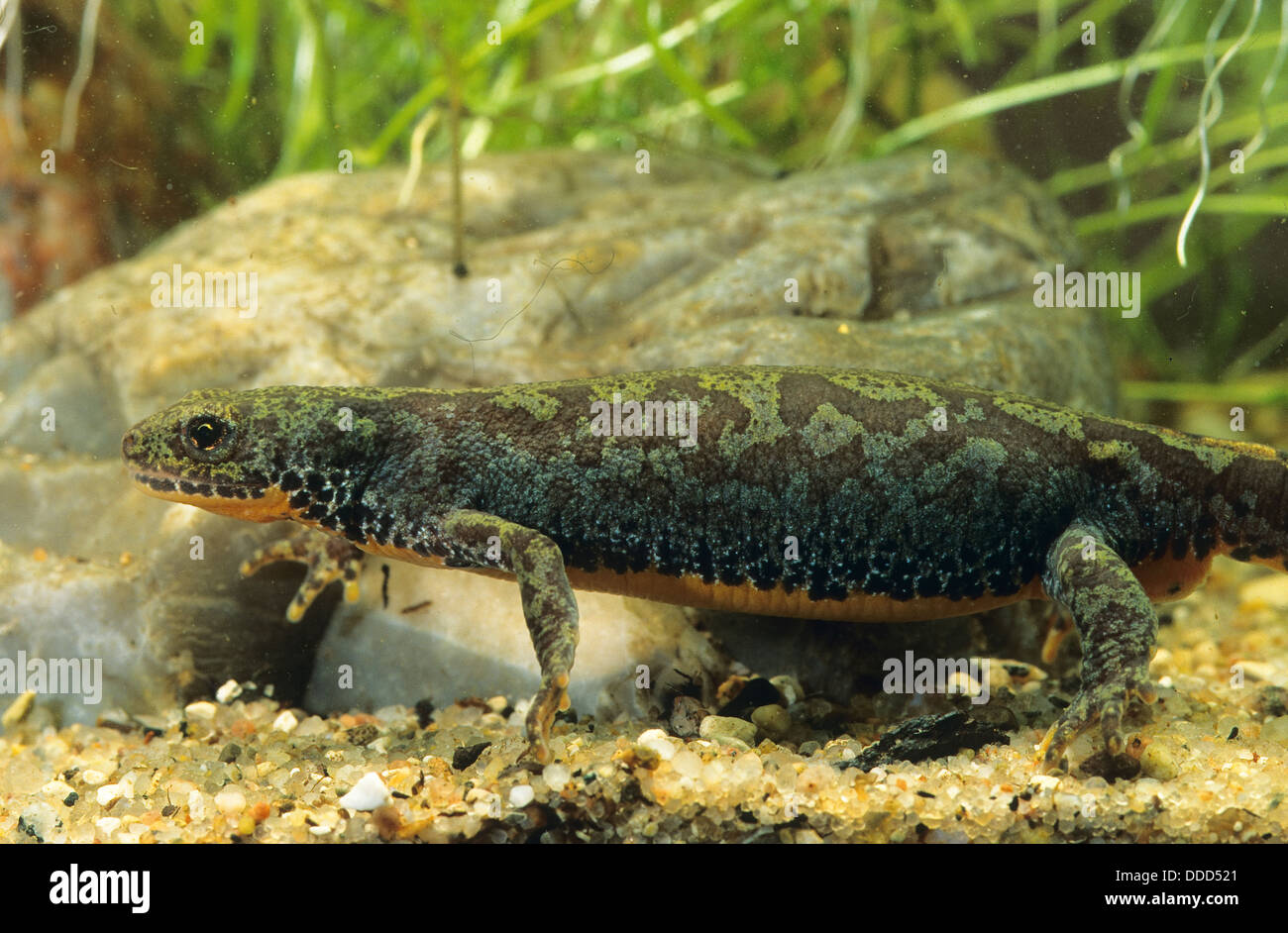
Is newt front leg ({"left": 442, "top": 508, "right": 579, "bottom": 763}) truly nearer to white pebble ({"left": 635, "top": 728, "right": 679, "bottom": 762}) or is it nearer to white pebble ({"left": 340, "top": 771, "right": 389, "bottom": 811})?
white pebble ({"left": 635, "top": 728, "right": 679, "bottom": 762})

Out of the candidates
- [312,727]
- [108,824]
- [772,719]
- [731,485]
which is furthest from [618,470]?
[108,824]

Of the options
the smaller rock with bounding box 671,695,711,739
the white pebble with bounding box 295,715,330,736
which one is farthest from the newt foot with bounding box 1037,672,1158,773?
the white pebble with bounding box 295,715,330,736

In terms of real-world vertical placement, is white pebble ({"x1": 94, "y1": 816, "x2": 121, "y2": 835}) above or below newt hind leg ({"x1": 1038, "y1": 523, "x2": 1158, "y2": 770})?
below

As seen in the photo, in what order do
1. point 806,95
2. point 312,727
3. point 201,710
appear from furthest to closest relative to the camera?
1. point 806,95
2. point 201,710
3. point 312,727

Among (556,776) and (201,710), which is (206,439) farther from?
(556,776)

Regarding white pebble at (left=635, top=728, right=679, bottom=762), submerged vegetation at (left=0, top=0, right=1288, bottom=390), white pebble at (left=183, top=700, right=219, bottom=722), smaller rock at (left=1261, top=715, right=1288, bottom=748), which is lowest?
smaller rock at (left=1261, top=715, right=1288, bottom=748)

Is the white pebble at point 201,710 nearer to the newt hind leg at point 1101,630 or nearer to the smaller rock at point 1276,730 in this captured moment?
the newt hind leg at point 1101,630
